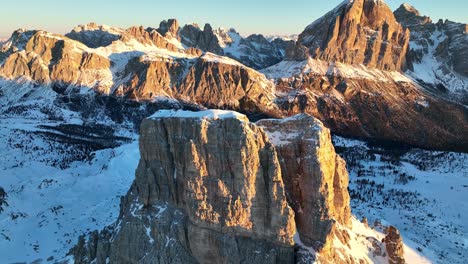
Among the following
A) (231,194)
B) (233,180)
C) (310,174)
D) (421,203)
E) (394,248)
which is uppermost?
(310,174)

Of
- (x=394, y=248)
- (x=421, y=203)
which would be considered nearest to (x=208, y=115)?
(x=394, y=248)

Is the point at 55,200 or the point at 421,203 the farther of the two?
the point at 421,203

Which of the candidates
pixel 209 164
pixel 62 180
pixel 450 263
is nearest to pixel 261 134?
pixel 209 164

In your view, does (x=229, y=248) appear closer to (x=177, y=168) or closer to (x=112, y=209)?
(x=177, y=168)

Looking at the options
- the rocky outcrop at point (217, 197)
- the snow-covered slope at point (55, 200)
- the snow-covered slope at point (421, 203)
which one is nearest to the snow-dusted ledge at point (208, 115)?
the rocky outcrop at point (217, 197)

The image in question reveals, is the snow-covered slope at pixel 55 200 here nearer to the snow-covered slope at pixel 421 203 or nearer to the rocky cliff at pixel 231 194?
the rocky cliff at pixel 231 194

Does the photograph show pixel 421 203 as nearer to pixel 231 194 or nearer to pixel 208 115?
pixel 231 194
